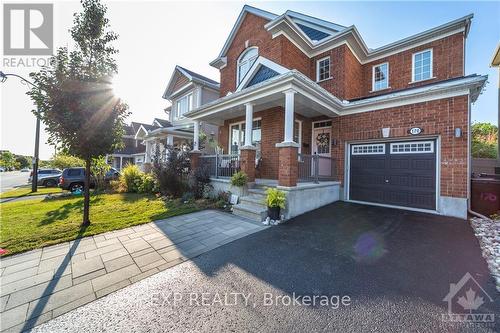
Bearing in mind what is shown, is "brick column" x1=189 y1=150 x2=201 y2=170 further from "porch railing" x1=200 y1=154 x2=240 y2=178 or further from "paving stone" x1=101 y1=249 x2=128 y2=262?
"paving stone" x1=101 y1=249 x2=128 y2=262

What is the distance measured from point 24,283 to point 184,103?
49.1 ft

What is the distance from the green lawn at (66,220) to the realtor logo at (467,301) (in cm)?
632

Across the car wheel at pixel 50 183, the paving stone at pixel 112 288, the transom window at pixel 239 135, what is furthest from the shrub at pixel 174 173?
the car wheel at pixel 50 183

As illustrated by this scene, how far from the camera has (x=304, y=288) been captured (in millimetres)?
2840

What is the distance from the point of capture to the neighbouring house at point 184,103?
14.4 m

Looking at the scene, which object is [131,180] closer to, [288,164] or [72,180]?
[72,180]

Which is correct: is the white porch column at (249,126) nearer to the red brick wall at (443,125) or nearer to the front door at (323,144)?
the front door at (323,144)

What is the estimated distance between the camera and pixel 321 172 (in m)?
8.87

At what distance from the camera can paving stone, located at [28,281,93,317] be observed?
242 cm

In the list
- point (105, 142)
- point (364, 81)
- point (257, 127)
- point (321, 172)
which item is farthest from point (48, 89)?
point (364, 81)

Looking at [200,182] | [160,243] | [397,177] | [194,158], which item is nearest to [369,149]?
[397,177]

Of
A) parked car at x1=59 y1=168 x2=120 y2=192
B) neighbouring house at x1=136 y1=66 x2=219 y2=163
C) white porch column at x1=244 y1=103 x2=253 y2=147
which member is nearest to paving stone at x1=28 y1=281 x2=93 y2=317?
white porch column at x1=244 y1=103 x2=253 y2=147

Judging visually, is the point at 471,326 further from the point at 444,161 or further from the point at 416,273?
the point at 444,161

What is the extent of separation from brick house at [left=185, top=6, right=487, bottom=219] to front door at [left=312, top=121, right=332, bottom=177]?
5 centimetres
